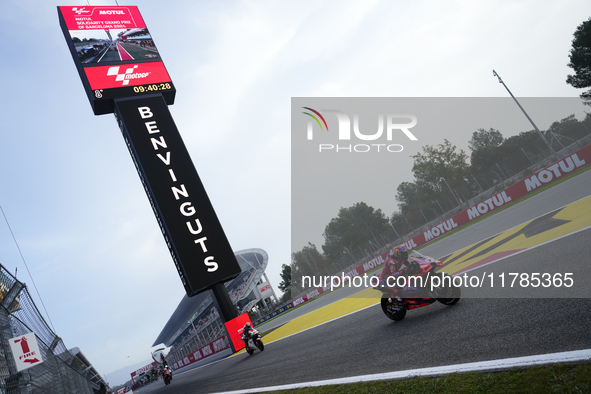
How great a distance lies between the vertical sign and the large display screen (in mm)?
11262

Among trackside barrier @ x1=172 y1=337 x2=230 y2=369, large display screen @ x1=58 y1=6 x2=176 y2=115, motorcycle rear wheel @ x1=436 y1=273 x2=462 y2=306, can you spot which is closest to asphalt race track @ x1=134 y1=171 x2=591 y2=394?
motorcycle rear wheel @ x1=436 y1=273 x2=462 y2=306

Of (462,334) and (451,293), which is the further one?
(451,293)

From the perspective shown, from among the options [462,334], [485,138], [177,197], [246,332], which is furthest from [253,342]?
[485,138]

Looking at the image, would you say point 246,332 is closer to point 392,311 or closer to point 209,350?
point 392,311

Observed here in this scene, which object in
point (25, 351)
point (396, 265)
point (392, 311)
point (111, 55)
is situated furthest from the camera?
point (111, 55)

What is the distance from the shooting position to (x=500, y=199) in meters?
20.1

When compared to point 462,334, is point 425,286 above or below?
above

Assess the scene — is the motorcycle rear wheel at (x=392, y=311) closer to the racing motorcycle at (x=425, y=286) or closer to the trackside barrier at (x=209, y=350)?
the racing motorcycle at (x=425, y=286)

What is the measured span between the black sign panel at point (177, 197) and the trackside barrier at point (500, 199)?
950 cm

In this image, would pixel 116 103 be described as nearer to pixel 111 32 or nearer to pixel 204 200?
pixel 111 32

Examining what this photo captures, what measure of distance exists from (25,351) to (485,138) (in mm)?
63879

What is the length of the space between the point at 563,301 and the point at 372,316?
4.34 metres

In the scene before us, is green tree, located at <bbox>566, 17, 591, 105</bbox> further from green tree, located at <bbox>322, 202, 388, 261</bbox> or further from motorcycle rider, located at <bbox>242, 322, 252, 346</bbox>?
motorcycle rider, located at <bbox>242, 322, 252, 346</bbox>

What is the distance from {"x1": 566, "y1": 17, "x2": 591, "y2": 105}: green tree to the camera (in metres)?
31.0
